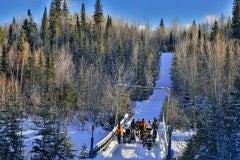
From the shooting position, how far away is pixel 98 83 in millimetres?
55188

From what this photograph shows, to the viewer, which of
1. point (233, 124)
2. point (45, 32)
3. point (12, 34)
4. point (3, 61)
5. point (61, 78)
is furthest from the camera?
point (12, 34)

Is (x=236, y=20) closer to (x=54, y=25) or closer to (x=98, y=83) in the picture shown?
(x=98, y=83)

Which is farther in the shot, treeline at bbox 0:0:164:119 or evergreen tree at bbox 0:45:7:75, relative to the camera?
evergreen tree at bbox 0:45:7:75

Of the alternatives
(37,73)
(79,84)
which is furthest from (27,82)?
(79,84)

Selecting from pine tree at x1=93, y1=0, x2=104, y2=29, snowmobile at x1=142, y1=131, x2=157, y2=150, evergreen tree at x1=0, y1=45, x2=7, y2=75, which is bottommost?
snowmobile at x1=142, y1=131, x2=157, y2=150

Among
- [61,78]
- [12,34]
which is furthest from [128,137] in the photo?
[12,34]

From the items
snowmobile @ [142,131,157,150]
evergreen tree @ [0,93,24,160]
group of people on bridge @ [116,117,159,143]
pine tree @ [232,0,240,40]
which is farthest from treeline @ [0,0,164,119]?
A: pine tree @ [232,0,240,40]

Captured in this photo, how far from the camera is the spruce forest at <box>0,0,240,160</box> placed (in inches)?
544

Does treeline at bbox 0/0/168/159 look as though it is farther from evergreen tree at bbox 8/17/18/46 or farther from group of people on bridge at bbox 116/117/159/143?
group of people on bridge at bbox 116/117/159/143

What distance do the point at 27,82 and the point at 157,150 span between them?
41.1m

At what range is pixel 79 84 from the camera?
56.2m

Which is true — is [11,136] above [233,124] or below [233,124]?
below

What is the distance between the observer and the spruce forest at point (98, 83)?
1382 centimetres

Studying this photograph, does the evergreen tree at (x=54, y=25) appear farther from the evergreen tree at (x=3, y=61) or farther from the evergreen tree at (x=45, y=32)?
the evergreen tree at (x=3, y=61)
